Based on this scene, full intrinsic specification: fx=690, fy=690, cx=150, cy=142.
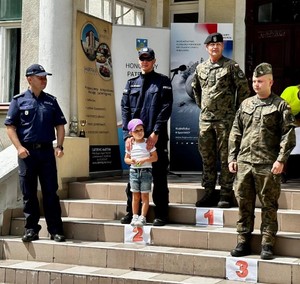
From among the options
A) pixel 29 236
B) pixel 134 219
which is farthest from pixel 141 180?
pixel 29 236

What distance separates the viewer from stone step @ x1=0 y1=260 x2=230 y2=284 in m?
6.42

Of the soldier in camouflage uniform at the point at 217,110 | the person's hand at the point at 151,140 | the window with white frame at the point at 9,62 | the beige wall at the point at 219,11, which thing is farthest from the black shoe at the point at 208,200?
the beige wall at the point at 219,11

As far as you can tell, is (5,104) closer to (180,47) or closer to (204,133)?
(180,47)

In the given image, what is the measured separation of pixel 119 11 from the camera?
10.7 meters

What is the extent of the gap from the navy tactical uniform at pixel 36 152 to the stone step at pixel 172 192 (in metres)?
1.05

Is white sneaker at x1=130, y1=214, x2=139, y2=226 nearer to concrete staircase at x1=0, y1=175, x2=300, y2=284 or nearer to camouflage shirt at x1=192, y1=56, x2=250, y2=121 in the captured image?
concrete staircase at x1=0, y1=175, x2=300, y2=284

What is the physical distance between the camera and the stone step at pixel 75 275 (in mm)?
6422

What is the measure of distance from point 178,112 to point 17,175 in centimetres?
325

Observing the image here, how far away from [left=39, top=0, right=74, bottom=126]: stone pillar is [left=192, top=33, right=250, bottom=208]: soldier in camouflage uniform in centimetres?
224

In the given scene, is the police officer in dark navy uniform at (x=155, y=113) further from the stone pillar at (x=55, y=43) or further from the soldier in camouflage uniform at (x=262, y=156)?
the stone pillar at (x=55, y=43)

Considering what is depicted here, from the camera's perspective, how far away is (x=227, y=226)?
286 inches

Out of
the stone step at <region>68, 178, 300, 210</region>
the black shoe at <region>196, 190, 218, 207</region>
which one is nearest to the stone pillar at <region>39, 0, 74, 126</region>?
the stone step at <region>68, 178, 300, 210</region>

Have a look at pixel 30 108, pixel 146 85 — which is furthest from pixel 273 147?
pixel 30 108

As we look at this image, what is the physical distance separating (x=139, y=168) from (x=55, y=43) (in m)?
2.57
